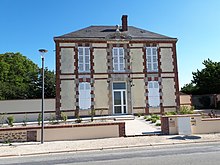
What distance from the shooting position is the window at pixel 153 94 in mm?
19500

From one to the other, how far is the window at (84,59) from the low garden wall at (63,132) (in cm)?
944

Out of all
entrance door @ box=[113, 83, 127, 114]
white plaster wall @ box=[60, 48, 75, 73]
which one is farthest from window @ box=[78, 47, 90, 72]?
entrance door @ box=[113, 83, 127, 114]

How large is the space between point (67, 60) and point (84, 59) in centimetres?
154

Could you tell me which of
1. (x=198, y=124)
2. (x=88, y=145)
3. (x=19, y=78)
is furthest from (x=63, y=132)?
(x=19, y=78)

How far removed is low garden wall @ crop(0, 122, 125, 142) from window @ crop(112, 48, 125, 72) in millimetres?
9689

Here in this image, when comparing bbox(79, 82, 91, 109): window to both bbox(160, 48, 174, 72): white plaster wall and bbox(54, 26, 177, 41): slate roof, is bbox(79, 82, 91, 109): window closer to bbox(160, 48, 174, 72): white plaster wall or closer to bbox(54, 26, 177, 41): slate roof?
bbox(54, 26, 177, 41): slate roof

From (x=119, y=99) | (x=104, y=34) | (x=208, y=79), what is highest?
(x=104, y=34)

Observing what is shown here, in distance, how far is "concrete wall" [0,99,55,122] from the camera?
17.5m

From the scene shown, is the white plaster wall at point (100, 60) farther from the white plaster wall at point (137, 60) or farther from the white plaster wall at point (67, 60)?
the white plaster wall at point (137, 60)

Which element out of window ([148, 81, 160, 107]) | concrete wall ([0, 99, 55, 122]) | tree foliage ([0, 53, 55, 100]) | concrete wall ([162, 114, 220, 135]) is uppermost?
tree foliage ([0, 53, 55, 100])

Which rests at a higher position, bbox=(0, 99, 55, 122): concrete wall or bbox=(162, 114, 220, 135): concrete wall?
bbox=(0, 99, 55, 122): concrete wall

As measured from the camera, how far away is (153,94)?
19.6 metres

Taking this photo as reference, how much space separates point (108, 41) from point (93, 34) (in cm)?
172

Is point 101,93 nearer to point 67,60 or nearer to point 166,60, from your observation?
point 67,60
